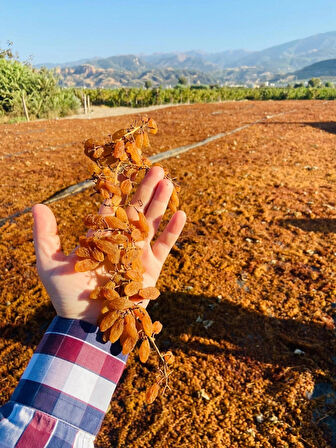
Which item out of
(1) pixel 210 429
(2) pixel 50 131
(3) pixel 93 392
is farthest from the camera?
(2) pixel 50 131

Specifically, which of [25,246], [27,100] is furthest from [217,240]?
[27,100]

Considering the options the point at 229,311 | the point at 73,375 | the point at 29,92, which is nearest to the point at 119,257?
the point at 73,375

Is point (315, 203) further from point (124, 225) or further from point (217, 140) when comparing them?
point (217, 140)

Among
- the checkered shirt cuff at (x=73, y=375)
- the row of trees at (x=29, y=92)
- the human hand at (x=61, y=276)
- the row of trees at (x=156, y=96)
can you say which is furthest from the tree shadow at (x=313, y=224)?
the row of trees at (x=156, y=96)

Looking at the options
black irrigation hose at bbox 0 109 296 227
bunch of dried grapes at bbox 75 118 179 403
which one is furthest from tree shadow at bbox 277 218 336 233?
bunch of dried grapes at bbox 75 118 179 403

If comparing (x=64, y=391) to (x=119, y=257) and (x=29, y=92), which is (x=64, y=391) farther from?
(x=29, y=92)

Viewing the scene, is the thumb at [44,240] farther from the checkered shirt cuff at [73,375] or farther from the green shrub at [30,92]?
the green shrub at [30,92]
